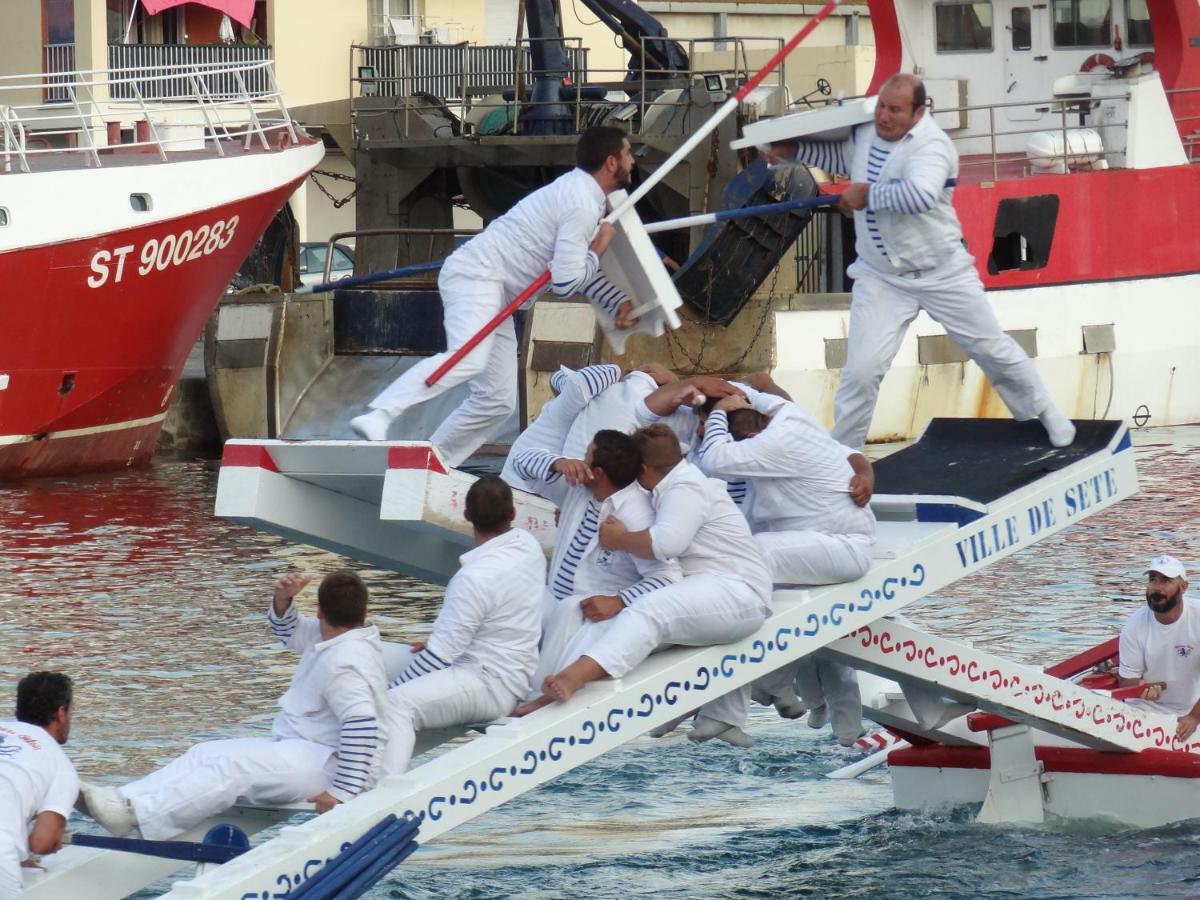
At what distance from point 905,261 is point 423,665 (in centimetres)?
348

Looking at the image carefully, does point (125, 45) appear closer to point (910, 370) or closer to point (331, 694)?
point (910, 370)

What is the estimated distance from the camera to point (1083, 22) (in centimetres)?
2503

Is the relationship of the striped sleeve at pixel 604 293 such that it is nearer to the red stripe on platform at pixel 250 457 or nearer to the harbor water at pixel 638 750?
the red stripe on platform at pixel 250 457

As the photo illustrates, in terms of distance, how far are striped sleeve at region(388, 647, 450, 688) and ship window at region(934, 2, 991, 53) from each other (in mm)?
18740

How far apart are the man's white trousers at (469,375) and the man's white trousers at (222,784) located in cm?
223

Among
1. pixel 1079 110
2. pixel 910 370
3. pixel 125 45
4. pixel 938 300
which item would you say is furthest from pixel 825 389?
pixel 125 45

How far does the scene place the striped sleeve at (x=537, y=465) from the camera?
898 centimetres

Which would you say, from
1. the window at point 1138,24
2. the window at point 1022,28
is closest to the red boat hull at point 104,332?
the window at point 1022,28

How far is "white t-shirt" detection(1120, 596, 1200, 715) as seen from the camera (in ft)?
32.7

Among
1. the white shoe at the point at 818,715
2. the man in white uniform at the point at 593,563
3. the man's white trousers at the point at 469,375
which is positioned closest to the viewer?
the man in white uniform at the point at 593,563

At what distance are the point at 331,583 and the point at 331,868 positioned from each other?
1.06 meters

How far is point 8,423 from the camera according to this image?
2116cm

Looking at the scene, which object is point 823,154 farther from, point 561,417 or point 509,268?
point 561,417

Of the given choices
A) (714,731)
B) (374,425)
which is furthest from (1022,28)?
(714,731)
